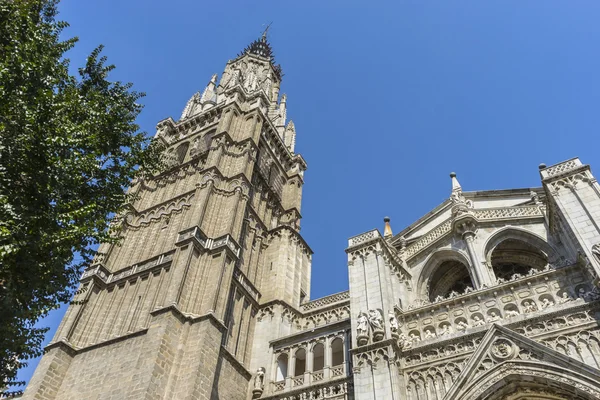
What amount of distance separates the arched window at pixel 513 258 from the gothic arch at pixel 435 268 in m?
1.27

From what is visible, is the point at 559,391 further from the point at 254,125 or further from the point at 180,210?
the point at 254,125

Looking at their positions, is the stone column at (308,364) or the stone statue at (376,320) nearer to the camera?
the stone statue at (376,320)

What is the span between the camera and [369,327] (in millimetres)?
15859

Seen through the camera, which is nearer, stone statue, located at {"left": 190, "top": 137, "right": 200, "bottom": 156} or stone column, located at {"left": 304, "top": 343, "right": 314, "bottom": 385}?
stone column, located at {"left": 304, "top": 343, "right": 314, "bottom": 385}

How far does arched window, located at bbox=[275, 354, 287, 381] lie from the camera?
64.7ft

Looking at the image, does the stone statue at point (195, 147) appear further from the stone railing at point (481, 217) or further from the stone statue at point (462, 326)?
the stone statue at point (462, 326)

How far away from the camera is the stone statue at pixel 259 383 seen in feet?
62.4

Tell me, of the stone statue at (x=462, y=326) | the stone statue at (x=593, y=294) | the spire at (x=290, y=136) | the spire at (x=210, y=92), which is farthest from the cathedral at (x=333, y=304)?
the spire at (x=210, y=92)

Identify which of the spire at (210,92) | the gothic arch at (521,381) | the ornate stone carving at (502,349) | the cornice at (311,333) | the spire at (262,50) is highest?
the spire at (262,50)

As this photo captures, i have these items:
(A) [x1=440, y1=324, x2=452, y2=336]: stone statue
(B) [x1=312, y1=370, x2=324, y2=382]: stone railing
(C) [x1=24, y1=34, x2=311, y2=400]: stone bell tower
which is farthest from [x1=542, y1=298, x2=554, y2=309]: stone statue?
(C) [x1=24, y1=34, x2=311, y2=400]: stone bell tower

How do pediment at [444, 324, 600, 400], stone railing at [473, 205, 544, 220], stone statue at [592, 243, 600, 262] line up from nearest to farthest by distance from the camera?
1. pediment at [444, 324, 600, 400]
2. stone statue at [592, 243, 600, 262]
3. stone railing at [473, 205, 544, 220]

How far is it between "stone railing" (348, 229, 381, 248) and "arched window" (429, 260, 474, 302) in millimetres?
3634

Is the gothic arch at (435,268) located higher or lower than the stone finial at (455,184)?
lower

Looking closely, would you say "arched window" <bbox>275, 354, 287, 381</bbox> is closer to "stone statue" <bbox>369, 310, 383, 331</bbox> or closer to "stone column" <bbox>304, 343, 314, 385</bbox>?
"stone column" <bbox>304, 343, 314, 385</bbox>
